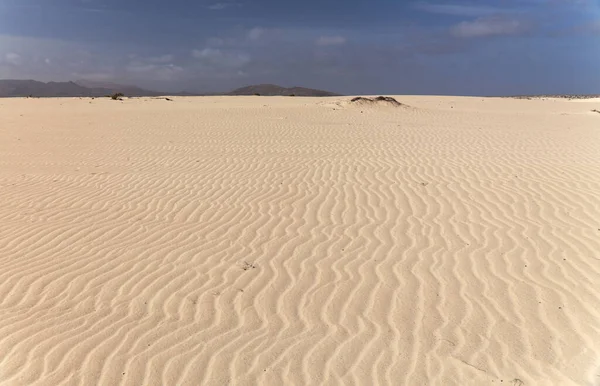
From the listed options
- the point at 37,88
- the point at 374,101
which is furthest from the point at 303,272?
the point at 37,88

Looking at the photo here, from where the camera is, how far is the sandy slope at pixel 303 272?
3.53 m

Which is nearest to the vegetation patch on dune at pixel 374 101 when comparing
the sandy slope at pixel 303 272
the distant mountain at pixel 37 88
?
the sandy slope at pixel 303 272

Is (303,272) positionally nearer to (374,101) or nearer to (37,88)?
(374,101)

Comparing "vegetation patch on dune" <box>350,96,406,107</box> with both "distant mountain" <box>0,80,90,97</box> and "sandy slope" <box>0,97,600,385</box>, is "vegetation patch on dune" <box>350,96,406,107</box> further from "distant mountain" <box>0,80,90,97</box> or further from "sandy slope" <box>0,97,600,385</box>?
"distant mountain" <box>0,80,90,97</box>

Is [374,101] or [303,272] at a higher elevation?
[374,101]

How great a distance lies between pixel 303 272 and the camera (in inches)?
199

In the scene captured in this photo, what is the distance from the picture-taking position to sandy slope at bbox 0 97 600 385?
3.53m

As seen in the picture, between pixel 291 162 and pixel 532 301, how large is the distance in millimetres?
7343

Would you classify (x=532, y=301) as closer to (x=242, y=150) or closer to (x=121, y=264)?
(x=121, y=264)

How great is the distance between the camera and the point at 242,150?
13.2 m

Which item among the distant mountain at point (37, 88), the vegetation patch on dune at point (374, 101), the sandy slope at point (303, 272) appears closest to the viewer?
the sandy slope at point (303, 272)

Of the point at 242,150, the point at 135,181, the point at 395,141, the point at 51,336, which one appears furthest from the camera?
the point at 395,141

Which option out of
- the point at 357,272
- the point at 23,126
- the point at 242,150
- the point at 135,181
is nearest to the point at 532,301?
the point at 357,272

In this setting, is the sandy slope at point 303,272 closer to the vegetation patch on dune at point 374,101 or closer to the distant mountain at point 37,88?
the vegetation patch on dune at point 374,101
